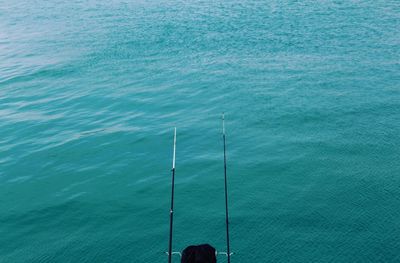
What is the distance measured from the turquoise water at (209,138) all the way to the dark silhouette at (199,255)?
6.50 m

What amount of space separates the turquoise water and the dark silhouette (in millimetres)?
6501

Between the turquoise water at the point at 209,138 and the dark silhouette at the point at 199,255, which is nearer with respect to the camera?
the dark silhouette at the point at 199,255

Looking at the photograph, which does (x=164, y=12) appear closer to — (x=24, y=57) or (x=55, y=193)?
(x=24, y=57)

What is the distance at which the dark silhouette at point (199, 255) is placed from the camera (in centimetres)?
946

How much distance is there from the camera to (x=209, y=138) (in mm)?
24922

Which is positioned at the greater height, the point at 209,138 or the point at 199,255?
the point at 199,255

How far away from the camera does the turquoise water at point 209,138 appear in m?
17.2

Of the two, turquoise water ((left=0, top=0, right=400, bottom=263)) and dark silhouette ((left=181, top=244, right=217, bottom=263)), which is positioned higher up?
dark silhouette ((left=181, top=244, right=217, bottom=263))

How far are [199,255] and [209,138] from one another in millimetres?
15604

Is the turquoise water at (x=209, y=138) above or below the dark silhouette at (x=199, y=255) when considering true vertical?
below

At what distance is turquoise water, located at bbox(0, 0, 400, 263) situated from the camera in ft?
56.4

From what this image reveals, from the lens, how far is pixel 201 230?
17500mm

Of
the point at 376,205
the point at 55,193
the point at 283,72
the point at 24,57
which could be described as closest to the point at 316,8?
the point at 283,72

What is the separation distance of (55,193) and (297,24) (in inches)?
1223
